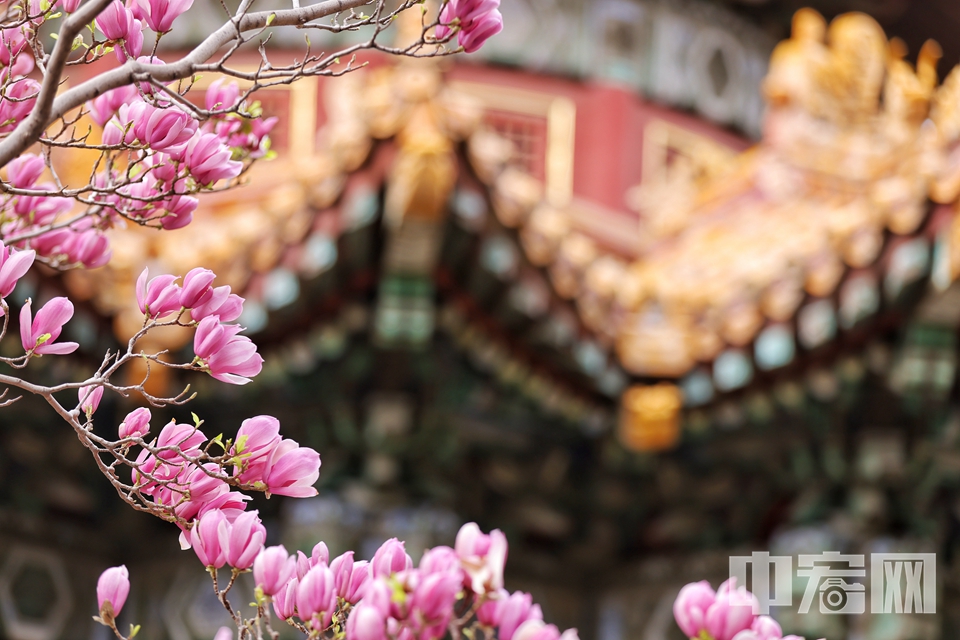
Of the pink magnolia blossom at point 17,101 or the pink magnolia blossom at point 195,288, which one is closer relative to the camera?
the pink magnolia blossom at point 195,288

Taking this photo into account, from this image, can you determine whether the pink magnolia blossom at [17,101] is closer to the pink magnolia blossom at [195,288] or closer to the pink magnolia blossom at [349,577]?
the pink magnolia blossom at [195,288]

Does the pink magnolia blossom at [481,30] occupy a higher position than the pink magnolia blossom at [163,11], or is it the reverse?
the pink magnolia blossom at [481,30]

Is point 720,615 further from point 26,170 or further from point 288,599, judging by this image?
point 26,170

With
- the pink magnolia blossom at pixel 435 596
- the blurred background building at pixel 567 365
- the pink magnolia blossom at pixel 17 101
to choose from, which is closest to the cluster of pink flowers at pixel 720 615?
the pink magnolia blossom at pixel 435 596

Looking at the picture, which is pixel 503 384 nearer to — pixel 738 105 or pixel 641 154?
pixel 641 154

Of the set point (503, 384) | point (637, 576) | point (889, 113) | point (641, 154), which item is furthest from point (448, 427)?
point (641, 154)

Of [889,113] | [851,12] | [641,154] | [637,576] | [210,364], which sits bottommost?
[210,364]

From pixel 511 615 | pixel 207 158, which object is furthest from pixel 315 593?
pixel 207 158

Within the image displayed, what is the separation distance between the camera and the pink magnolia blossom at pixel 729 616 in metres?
1.50

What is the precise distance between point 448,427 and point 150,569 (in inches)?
59.7

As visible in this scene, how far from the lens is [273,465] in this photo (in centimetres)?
166

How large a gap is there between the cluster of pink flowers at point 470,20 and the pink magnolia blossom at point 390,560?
0.71 m

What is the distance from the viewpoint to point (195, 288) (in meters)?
1.70

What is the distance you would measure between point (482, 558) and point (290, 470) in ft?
1.09
